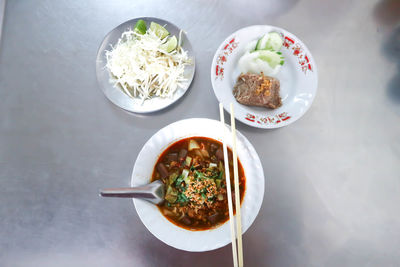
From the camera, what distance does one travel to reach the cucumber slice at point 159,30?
1.57m

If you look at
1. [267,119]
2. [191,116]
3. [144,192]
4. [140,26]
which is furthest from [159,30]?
[144,192]

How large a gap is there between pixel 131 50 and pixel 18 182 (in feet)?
4.01

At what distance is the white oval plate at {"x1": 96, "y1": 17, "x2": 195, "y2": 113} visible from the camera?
1560 mm

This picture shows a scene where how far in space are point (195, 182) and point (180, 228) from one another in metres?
0.27

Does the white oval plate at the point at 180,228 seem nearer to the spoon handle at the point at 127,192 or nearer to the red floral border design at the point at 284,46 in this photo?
the spoon handle at the point at 127,192

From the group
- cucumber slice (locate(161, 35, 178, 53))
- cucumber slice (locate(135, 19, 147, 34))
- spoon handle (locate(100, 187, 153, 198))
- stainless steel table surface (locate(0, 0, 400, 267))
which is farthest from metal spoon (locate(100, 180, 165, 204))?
cucumber slice (locate(135, 19, 147, 34))

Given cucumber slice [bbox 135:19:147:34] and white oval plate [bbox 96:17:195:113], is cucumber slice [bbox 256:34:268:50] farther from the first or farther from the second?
cucumber slice [bbox 135:19:147:34]

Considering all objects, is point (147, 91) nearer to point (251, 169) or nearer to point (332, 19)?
point (251, 169)

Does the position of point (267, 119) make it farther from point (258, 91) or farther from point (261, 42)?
point (261, 42)

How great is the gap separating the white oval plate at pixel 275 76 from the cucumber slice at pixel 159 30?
37 cm

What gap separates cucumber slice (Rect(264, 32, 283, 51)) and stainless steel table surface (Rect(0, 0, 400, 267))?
13.4 inches

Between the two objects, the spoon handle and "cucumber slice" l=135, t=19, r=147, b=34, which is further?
"cucumber slice" l=135, t=19, r=147, b=34

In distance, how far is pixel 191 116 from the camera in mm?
1676

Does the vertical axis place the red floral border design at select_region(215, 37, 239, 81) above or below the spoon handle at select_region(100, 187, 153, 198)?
above
